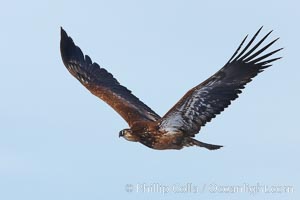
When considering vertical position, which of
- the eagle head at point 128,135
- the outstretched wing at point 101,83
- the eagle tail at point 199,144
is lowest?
the eagle tail at point 199,144

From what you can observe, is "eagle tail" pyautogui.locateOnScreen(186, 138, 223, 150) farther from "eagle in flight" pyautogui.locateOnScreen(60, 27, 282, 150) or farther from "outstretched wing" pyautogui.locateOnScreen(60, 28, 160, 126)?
"outstretched wing" pyautogui.locateOnScreen(60, 28, 160, 126)

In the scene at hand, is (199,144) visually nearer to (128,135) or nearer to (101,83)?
(128,135)

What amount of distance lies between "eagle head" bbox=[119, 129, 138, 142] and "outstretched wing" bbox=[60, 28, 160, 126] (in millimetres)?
1215

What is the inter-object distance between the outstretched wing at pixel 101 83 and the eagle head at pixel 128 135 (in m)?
1.22

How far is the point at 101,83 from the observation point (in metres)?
20.2

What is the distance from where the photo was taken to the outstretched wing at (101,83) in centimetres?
1877

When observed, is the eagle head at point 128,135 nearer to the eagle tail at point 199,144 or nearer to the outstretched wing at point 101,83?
the eagle tail at point 199,144

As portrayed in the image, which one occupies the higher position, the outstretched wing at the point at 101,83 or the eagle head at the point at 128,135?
the outstretched wing at the point at 101,83

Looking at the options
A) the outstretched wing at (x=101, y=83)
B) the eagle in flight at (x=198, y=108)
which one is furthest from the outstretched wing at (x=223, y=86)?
the outstretched wing at (x=101, y=83)

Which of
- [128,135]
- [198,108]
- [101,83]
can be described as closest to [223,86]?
[198,108]

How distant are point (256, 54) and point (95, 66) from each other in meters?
5.97

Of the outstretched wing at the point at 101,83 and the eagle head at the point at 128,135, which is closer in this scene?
the eagle head at the point at 128,135

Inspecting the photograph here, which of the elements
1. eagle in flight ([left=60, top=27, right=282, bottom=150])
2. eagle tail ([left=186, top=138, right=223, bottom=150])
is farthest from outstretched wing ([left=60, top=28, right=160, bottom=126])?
eagle tail ([left=186, top=138, right=223, bottom=150])

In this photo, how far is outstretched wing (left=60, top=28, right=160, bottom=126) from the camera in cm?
1877
